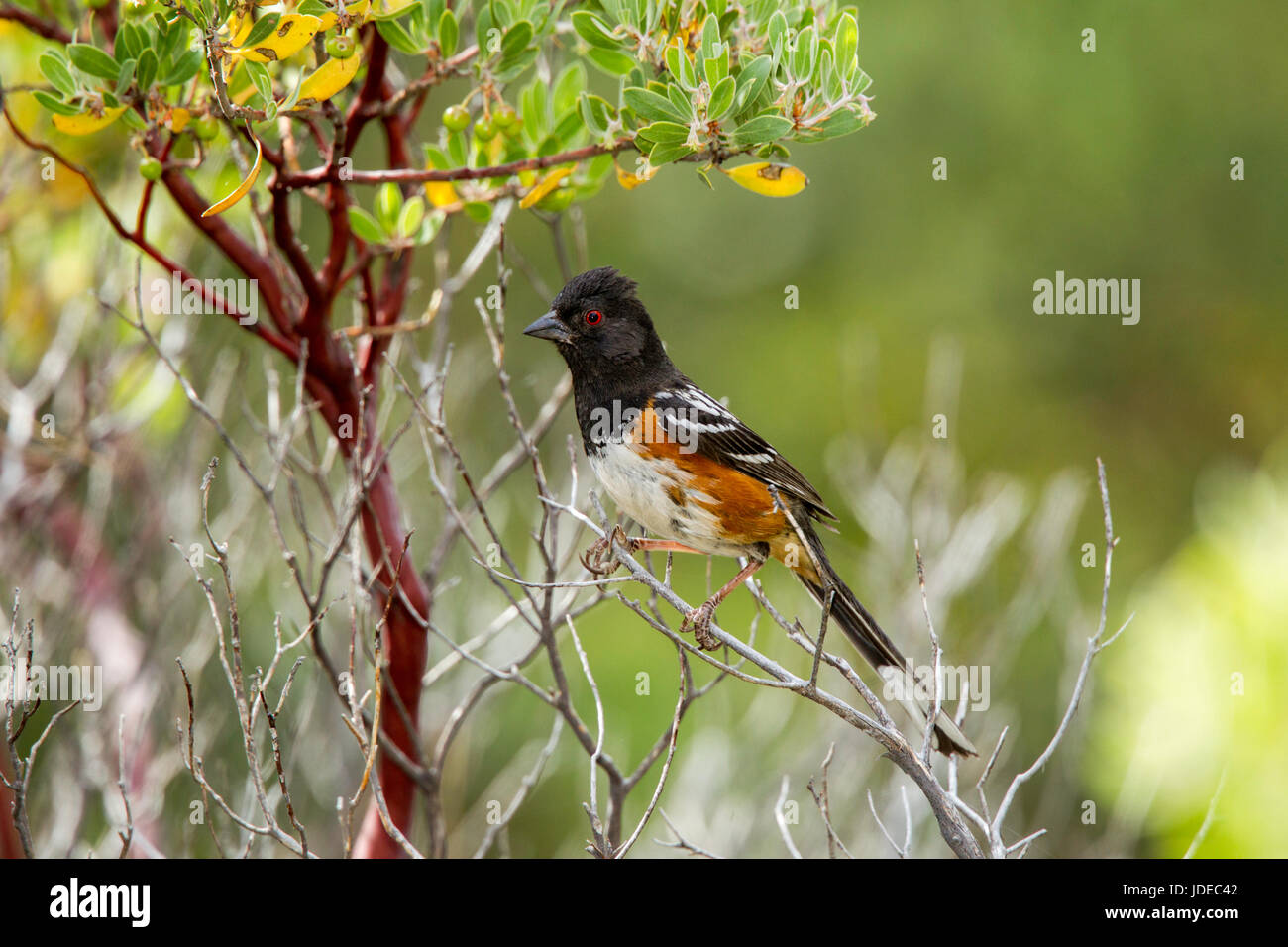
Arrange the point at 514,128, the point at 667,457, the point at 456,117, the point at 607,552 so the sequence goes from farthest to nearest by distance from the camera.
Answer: the point at 667,457 < the point at 607,552 < the point at 514,128 < the point at 456,117

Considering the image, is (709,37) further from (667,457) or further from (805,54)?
(667,457)

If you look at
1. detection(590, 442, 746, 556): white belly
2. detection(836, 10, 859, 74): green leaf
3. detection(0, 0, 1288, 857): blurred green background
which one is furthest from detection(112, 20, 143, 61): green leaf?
detection(0, 0, 1288, 857): blurred green background

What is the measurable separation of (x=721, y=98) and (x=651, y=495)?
1128mm

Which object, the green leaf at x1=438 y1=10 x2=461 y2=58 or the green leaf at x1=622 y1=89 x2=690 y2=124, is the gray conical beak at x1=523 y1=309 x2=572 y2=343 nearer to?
the green leaf at x1=438 y1=10 x2=461 y2=58

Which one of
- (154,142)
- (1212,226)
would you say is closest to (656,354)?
(154,142)

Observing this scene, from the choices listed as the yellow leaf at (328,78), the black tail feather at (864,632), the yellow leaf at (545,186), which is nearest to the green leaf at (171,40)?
the yellow leaf at (328,78)

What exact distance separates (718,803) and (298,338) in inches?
83.3

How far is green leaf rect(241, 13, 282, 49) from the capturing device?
1.86 m

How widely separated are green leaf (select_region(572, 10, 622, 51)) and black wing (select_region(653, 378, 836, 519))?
1054 millimetres

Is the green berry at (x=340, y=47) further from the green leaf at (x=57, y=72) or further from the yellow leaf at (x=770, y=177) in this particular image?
the yellow leaf at (x=770, y=177)

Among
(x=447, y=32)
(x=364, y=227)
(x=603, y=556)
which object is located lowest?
(x=603, y=556)

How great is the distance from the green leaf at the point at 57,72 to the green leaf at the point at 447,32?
690mm

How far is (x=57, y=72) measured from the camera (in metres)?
2.10

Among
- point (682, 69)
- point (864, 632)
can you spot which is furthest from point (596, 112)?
point (864, 632)
